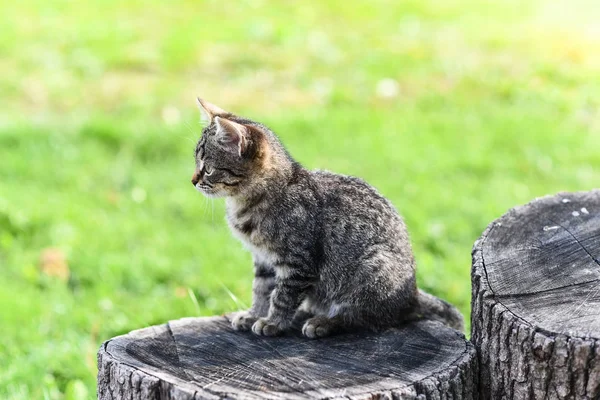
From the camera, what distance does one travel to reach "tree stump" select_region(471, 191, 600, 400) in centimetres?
310

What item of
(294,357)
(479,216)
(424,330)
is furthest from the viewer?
(479,216)

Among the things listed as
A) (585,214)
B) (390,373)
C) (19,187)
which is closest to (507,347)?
(390,373)

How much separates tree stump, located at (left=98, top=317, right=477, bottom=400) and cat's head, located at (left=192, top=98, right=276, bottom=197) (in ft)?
2.16

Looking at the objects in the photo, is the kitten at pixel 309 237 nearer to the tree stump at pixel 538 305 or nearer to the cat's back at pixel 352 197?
the cat's back at pixel 352 197

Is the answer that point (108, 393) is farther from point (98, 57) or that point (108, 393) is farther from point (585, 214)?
point (98, 57)

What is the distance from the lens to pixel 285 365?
336cm

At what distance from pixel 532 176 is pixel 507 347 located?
4672 millimetres

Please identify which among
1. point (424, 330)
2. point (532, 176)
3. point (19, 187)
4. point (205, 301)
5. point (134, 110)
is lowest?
point (424, 330)

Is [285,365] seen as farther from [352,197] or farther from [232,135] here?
[232,135]

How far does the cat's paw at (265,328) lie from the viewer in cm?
377

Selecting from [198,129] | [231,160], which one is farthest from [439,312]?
[198,129]

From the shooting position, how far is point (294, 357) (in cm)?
346

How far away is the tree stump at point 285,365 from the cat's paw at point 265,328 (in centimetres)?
4

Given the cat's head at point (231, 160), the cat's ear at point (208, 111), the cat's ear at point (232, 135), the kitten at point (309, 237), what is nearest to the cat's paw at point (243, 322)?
the kitten at point (309, 237)
